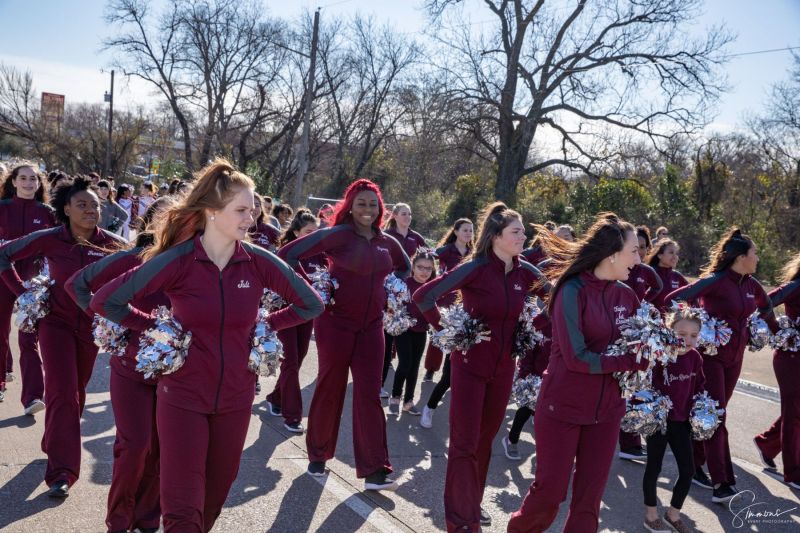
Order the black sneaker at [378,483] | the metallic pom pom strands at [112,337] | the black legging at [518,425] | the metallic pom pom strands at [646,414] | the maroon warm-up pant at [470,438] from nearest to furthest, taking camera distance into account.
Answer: the metallic pom pom strands at [112,337]
the maroon warm-up pant at [470,438]
the metallic pom pom strands at [646,414]
the black sneaker at [378,483]
the black legging at [518,425]

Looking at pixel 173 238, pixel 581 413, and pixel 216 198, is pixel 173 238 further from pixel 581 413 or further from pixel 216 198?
pixel 581 413

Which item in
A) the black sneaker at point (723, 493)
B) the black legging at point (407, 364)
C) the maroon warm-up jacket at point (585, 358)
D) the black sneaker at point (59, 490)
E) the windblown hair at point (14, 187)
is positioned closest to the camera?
the maroon warm-up jacket at point (585, 358)

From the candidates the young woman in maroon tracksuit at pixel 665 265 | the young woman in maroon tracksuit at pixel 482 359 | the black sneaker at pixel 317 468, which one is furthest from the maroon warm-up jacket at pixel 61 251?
the young woman in maroon tracksuit at pixel 665 265

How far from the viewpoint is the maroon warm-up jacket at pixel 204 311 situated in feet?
12.0

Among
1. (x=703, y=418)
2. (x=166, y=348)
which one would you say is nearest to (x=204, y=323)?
(x=166, y=348)

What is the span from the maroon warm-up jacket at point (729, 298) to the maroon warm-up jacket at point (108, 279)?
176 inches

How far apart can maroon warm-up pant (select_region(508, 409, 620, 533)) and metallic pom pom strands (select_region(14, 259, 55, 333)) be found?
3.54 m

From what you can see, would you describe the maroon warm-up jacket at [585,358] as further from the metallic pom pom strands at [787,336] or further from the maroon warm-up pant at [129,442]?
the metallic pom pom strands at [787,336]

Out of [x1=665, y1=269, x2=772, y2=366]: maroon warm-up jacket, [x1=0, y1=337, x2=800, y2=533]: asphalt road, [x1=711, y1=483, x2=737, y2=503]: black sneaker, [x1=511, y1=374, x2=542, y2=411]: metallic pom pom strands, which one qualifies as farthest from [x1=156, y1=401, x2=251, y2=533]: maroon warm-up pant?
[x1=665, y1=269, x2=772, y2=366]: maroon warm-up jacket

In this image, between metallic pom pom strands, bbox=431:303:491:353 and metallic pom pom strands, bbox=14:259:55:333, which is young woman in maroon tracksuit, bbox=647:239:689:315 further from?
metallic pom pom strands, bbox=14:259:55:333

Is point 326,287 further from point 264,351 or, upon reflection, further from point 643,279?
point 643,279

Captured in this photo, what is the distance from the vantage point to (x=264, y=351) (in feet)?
12.9

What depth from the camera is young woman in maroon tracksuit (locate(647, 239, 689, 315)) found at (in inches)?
343

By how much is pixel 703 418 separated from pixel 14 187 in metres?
6.97
